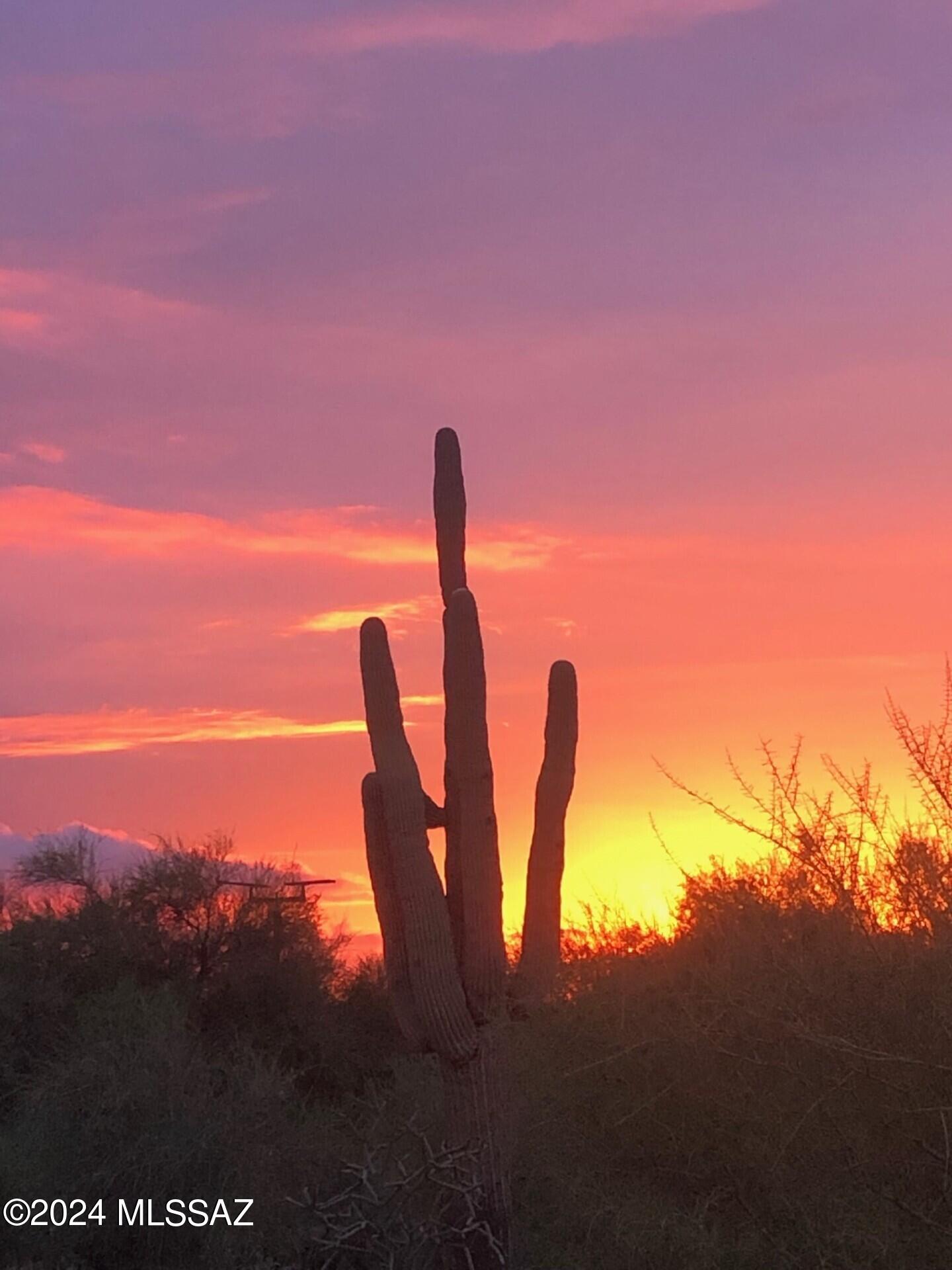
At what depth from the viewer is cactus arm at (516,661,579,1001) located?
1163 centimetres

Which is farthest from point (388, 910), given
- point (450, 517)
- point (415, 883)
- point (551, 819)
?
point (450, 517)

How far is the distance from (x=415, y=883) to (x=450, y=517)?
3.02 m

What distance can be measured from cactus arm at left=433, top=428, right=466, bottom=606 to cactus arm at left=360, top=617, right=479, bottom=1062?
4.12ft

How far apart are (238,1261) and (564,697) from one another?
Answer: 17.2 ft

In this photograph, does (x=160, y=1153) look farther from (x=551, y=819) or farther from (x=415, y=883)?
(x=551, y=819)

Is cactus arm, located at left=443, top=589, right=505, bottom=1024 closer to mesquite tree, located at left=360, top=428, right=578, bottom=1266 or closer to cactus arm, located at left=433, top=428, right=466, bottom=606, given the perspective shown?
mesquite tree, located at left=360, top=428, right=578, bottom=1266

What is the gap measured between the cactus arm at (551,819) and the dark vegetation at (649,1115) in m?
1.06

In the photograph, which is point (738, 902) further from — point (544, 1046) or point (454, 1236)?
point (454, 1236)

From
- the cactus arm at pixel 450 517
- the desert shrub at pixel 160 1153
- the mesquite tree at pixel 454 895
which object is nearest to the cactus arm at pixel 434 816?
the mesquite tree at pixel 454 895

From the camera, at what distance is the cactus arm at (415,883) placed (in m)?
10.3

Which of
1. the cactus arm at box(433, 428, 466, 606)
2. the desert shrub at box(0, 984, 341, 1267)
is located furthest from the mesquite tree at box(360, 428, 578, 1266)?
the desert shrub at box(0, 984, 341, 1267)

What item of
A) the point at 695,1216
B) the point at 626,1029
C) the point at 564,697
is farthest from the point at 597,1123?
the point at 564,697

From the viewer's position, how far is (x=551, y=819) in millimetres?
11664

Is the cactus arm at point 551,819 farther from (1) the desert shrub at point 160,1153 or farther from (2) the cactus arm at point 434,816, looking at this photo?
(1) the desert shrub at point 160,1153
